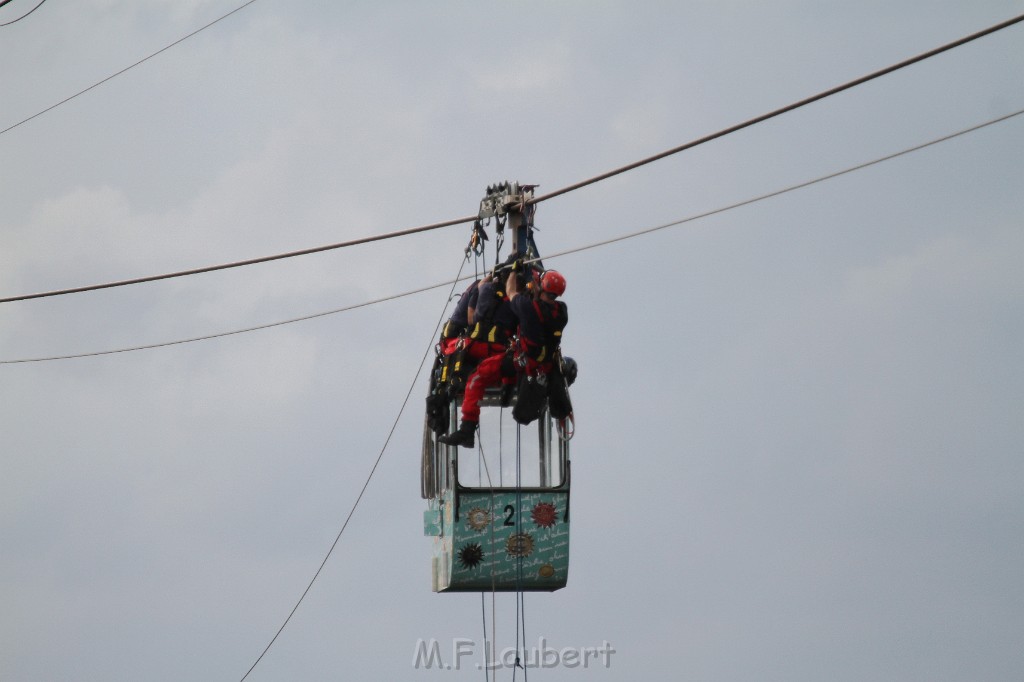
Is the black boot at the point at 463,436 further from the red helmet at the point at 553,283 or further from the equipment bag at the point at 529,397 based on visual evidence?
the red helmet at the point at 553,283

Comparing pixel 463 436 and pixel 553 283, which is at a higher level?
pixel 553 283

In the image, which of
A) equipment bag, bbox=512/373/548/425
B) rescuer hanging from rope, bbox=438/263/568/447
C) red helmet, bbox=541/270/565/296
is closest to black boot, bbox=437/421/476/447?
rescuer hanging from rope, bbox=438/263/568/447

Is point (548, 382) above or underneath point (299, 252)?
underneath

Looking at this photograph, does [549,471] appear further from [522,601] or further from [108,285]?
[108,285]

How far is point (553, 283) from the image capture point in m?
18.0

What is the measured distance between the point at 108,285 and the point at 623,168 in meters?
Answer: 6.56

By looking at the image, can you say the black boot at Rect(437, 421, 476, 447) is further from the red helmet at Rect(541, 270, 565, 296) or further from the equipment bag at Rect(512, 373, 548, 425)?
the red helmet at Rect(541, 270, 565, 296)

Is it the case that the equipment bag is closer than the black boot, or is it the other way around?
the equipment bag

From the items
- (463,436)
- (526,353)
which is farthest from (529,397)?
(463,436)

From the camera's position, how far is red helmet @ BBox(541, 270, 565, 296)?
1803cm

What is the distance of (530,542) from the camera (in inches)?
738

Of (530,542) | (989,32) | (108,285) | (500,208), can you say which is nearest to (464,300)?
(500,208)

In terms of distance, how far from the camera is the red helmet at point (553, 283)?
18.0 meters

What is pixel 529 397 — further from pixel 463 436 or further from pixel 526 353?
pixel 463 436
